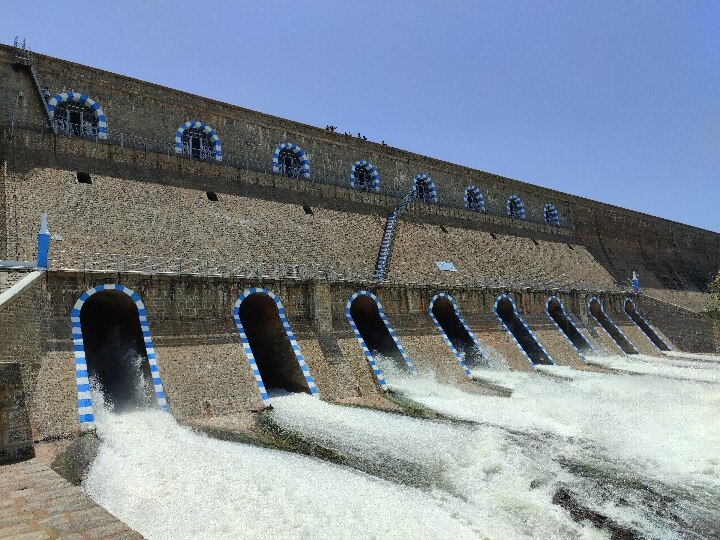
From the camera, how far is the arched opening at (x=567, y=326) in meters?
26.6

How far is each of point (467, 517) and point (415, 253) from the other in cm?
1865

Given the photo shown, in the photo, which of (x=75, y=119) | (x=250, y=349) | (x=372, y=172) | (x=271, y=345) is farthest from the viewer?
(x=372, y=172)

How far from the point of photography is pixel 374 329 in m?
21.0

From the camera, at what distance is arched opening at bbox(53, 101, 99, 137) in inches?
737

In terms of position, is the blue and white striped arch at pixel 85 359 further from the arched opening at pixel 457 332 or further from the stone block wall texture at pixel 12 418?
the arched opening at pixel 457 332

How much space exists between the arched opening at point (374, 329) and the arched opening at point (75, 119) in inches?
484

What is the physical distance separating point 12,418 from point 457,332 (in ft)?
59.8

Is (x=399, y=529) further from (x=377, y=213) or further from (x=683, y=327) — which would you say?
(x=683, y=327)

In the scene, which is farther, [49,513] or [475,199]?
[475,199]

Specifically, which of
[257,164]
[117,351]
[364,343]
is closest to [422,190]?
[257,164]

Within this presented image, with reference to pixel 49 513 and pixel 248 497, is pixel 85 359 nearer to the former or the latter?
pixel 248 497

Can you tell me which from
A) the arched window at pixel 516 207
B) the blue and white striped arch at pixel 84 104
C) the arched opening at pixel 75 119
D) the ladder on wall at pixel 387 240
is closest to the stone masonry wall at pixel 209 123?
the blue and white striped arch at pixel 84 104

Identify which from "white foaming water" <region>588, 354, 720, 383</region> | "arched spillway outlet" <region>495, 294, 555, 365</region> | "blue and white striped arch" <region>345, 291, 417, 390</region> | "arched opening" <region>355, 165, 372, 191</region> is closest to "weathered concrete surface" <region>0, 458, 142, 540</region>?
"blue and white striped arch" <region>345, 291, 417, 390</region>

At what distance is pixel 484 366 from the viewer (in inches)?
826
